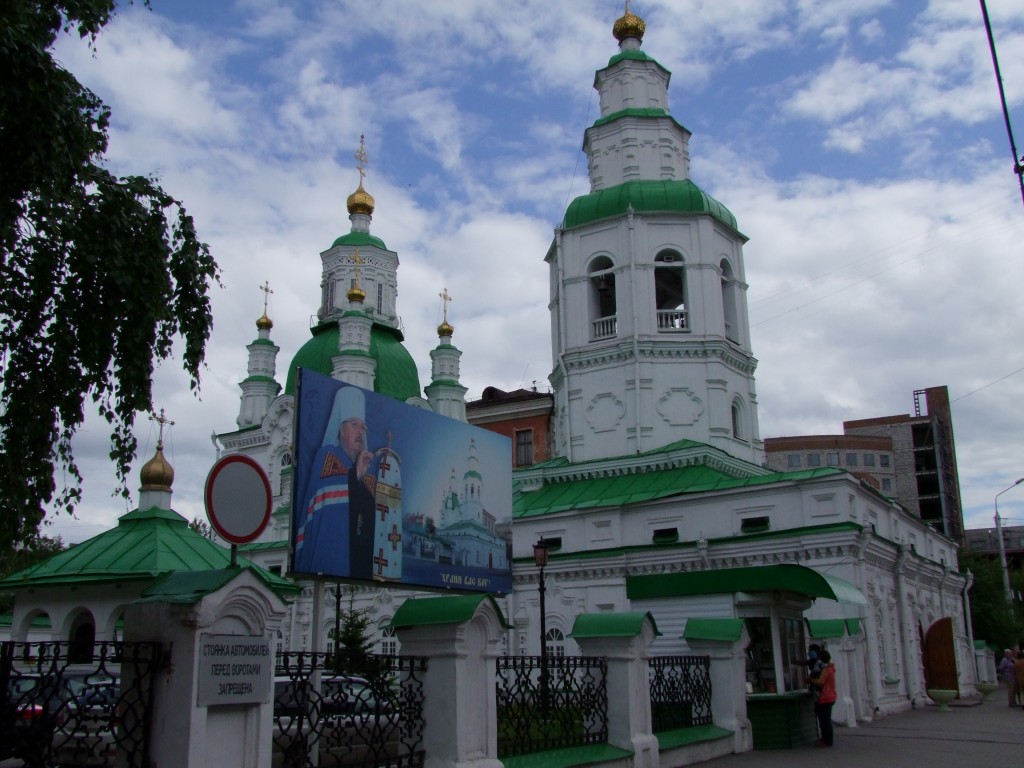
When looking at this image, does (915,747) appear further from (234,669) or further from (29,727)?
(29,727)

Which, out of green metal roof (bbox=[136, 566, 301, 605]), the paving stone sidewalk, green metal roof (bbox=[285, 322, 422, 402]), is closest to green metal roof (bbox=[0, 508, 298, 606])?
the paving stone sidewalk

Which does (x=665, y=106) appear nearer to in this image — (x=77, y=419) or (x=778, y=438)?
(x=77, y=419)

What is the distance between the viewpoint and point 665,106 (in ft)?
112

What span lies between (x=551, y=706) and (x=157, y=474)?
1642cm

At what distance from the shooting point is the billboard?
17484 mm

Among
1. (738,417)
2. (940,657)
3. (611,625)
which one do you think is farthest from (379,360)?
(611,625)

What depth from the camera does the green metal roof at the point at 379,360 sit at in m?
42.8

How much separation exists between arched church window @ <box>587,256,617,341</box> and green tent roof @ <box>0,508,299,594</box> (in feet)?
45.7

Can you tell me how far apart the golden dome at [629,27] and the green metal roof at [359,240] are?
1776 cm

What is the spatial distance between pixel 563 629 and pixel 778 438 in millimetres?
60501

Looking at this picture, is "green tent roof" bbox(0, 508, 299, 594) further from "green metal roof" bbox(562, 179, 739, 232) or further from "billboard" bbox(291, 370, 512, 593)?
"green metal roof" bbox(562, 179, 739, 232)

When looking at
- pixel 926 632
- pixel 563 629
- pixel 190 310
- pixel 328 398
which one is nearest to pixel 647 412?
pixel 563 629

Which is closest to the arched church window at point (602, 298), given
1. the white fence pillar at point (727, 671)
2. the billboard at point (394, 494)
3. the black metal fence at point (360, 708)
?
the billboard at point (394, 494)

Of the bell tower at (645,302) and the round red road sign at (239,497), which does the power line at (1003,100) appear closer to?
the round red road sign at (239,497)
